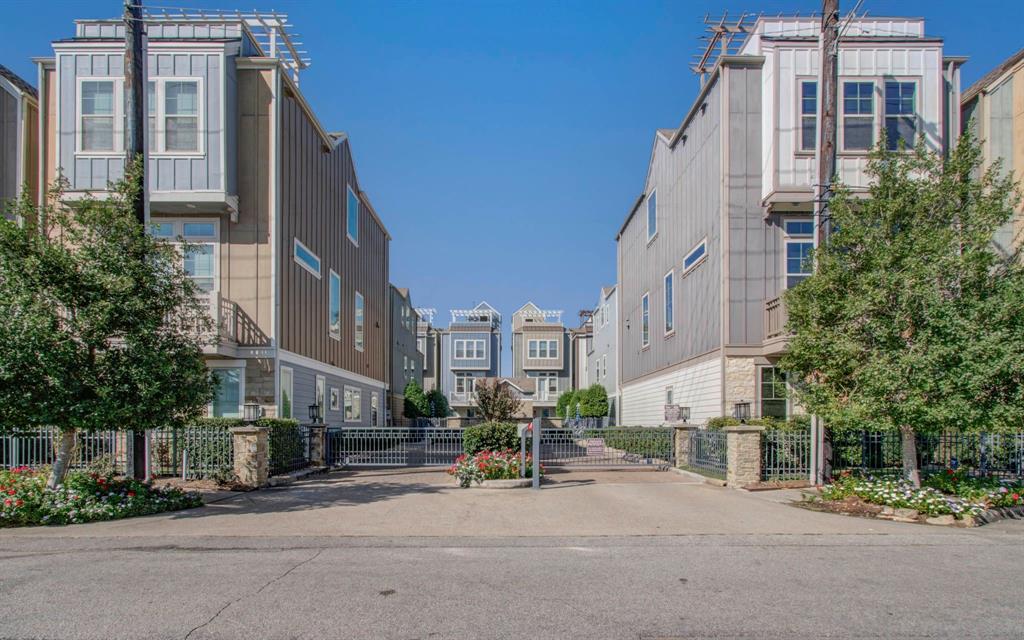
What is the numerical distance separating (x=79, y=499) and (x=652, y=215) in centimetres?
2275

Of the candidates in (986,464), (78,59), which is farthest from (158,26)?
(986,464)

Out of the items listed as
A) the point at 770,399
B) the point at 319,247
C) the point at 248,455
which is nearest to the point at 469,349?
the point at 319,247

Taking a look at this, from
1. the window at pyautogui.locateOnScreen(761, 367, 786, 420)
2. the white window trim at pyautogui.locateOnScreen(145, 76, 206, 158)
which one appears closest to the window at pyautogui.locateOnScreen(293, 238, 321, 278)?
the white window trim at pyautogui.locateOnScreen(145, 76, 206, 158)

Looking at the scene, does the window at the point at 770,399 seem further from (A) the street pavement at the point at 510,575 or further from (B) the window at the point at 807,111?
(A) the street pavement at the point at 510,575

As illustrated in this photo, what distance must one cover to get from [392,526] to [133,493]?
15.1ft

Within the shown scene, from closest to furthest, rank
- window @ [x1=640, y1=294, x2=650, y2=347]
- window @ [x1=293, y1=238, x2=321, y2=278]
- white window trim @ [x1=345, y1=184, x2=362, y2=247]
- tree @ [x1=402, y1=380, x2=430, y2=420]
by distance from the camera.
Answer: window @ [x1=293, y1=238, x2=321, y2=278], white window trim @ [x1=345, y1=184, x2=362, y2=247], window @ [x1=640, y1=294, x2=650, y2=347], tree @ [x1=402, y1=380, x2=430, y2=420]

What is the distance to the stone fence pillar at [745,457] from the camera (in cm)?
1467

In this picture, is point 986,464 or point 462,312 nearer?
point 986,464

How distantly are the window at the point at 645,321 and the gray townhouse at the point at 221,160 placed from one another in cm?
1423

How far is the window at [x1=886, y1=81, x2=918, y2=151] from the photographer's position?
59.9ft

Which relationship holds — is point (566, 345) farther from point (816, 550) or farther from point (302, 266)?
point (816, 550)

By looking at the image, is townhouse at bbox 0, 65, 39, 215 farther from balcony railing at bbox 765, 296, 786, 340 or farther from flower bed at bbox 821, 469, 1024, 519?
flower bed at bbox 821, 469, 1024, 519

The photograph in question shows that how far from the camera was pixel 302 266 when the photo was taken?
2119 cm

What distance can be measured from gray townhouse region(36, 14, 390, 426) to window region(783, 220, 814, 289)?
13643mm
